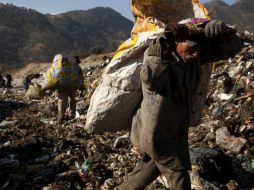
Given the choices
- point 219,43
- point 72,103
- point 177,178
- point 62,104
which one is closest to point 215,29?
point 219,43

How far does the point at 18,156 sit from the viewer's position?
598 cm

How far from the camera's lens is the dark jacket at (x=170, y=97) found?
8.25 ft

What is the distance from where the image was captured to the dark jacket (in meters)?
2.51

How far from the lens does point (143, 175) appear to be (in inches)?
121

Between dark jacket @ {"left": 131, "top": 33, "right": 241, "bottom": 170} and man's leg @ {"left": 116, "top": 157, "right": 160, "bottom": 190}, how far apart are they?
17 cm

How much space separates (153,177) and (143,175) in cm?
8

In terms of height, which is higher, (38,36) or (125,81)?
(125,81)

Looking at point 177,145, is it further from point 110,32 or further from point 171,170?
point 110,32

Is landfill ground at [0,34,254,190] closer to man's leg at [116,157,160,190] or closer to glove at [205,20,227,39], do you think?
man's leg at [116,157,160,190]

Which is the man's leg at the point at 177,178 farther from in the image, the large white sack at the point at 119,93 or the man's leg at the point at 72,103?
the man's leg at the point at 72,103

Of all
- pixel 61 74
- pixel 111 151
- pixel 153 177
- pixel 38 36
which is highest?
pixel 61 74

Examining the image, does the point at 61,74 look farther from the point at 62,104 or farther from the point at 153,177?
the point at 153,177

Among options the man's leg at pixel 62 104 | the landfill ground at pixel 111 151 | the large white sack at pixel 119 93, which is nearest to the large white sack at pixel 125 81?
the large white sack at pixel 119 93

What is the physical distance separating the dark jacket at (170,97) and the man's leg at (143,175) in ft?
0.57
